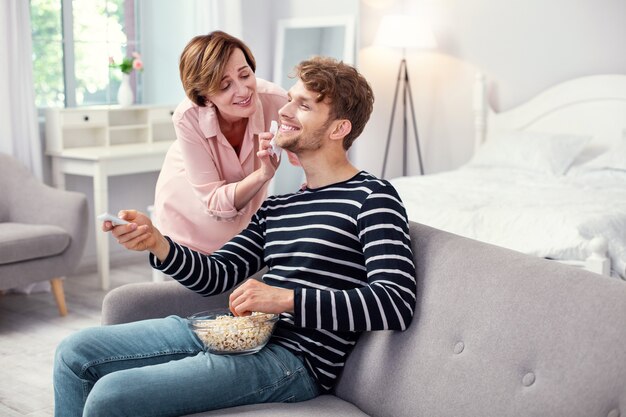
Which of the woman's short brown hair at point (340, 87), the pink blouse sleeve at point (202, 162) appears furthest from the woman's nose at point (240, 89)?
the woman's short brown hair at point (340, 87)

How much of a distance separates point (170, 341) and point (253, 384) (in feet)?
0.81

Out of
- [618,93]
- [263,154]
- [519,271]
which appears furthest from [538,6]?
[519,271]

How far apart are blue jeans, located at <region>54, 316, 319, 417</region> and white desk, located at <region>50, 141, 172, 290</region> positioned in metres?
2.61

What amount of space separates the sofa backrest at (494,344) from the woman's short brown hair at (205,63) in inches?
28.9

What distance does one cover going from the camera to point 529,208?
356 cm

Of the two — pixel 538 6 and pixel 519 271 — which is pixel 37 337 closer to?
pixel 519 271

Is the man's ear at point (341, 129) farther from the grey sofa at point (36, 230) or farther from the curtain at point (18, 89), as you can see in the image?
the curtain at point (18, 89)

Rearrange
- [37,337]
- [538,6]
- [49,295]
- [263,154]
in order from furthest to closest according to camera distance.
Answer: [538,6] < [49,295] < [37,337] < [263,154]

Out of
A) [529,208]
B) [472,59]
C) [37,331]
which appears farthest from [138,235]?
[472,59]

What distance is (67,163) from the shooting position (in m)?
4.75

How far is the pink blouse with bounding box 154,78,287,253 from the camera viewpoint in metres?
2.50

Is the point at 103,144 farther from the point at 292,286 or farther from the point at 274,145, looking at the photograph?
the point at 292,286

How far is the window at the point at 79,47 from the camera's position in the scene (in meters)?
5.02

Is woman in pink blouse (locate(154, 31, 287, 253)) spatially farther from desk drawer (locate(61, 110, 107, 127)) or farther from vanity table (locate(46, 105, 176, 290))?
desk drawer (locate(61, 110, 107, 127))
